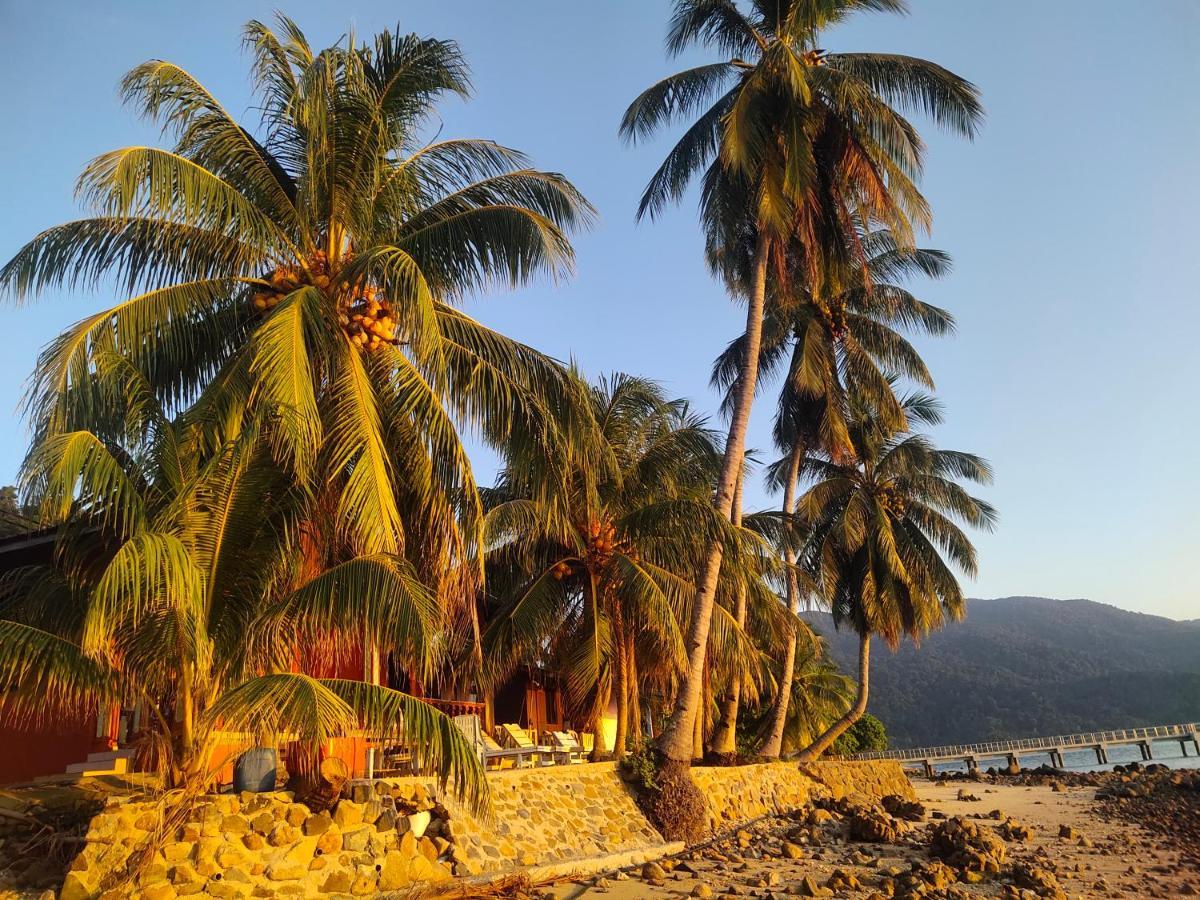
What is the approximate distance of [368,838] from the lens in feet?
26.9

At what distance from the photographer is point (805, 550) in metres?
25.0

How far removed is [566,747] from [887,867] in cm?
554

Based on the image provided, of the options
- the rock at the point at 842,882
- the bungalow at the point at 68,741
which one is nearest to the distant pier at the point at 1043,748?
the rock at the point at 842,882

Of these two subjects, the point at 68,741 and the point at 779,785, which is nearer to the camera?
the point at 68,741

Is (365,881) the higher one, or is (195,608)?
(195,608)

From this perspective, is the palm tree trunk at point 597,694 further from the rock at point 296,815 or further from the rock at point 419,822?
the rock at point 296,815

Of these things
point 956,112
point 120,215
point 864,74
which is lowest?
point 120,215

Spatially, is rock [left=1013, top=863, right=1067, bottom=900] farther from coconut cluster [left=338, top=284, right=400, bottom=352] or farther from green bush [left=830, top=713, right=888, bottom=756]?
green bush [left=830, top=713, right=888, bottom=756]

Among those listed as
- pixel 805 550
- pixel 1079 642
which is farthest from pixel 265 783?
pixel 1079 642

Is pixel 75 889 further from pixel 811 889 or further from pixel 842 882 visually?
pixel 842 882

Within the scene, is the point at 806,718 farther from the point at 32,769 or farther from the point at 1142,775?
the point at 32,769

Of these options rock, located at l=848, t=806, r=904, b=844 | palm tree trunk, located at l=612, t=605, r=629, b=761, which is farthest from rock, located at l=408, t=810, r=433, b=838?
rock, located at l=848, t=806, r=904, b=844

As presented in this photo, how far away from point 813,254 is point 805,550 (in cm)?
1067

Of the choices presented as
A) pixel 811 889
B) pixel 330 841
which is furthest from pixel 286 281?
pixel 811 889
